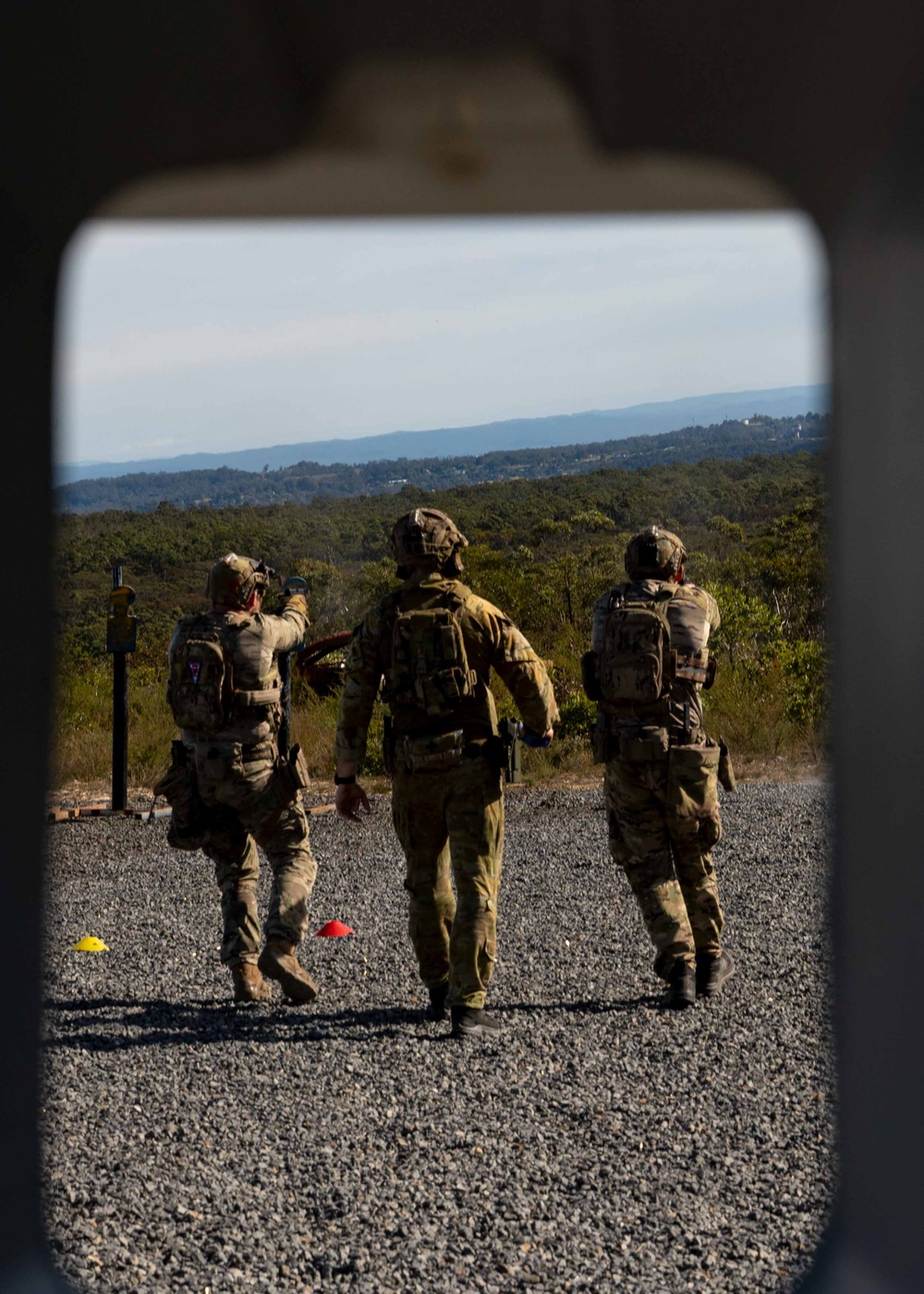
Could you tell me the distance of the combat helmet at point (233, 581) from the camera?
5.54 m

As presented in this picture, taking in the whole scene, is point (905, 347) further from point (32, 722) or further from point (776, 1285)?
point (776, 1285)

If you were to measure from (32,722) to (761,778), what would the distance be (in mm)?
9585

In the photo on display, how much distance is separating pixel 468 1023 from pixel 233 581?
1956 millimetres

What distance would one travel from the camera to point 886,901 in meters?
1.52

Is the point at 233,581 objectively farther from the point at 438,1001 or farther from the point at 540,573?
the point at 540,573

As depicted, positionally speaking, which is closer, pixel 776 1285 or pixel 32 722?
pixel 32 722

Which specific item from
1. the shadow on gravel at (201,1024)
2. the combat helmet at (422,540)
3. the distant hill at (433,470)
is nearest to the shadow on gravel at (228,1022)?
the shadow on gravel at (201,1024)

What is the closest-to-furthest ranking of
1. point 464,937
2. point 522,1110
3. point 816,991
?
1. point 522,1110
2. point 464,937
3. point 816,991

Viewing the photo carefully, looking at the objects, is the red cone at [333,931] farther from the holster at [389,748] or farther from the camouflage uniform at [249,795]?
the holster at [389,748]

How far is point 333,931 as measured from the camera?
22.4 ft

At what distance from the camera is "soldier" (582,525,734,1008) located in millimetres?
5258

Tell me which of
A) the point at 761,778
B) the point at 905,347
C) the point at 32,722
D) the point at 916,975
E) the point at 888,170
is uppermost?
the point at 888,170

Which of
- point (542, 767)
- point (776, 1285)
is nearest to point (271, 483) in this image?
point (542, 767)

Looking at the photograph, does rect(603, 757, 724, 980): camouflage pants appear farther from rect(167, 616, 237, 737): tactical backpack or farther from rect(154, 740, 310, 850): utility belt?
rect(167, 616, 237, 737): tactical backpack
